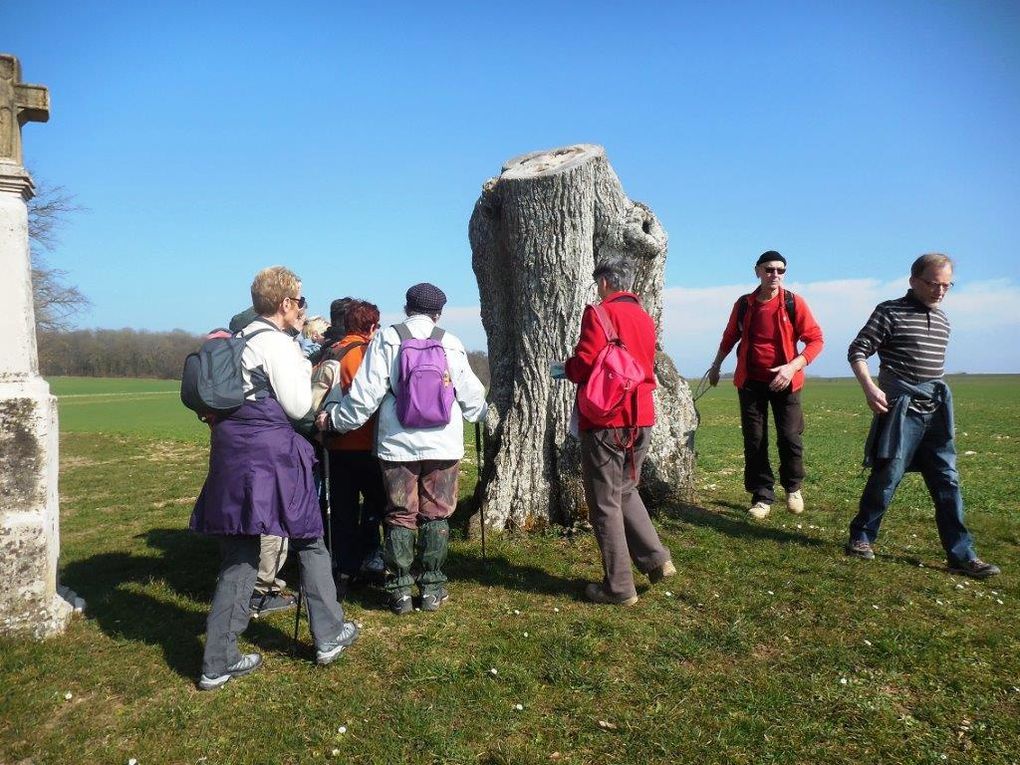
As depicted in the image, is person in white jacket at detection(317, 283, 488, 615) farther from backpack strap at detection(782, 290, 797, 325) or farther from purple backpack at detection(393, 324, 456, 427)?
backpack strap at detection(782, 290, 797, 325)

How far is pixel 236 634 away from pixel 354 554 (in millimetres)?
1515

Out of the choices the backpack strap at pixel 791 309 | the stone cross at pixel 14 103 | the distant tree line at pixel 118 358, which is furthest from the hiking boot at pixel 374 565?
the distant tree line at pixel 118 358

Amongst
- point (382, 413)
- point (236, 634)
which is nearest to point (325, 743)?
point (236, 634)

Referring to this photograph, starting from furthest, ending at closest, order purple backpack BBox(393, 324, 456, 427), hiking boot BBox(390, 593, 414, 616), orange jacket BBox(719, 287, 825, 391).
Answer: orange jacket BBox(719, 287, 825, 391) → hiking boot BBox(390, 593, 414, 616) → purple backpack BBox(393, 324, 456, 427)

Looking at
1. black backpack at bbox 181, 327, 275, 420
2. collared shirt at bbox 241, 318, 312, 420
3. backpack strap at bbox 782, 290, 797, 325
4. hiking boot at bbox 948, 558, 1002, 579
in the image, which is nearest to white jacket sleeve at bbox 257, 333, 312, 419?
collared shirt at bbox 241, 318, 312, 420

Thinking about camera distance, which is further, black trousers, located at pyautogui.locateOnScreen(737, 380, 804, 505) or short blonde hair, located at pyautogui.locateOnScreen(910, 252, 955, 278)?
black trousers, located at pyautogui.locateOnScreen(737, 380, 804, 505)

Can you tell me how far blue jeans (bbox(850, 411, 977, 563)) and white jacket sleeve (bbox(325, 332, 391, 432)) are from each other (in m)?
4.13

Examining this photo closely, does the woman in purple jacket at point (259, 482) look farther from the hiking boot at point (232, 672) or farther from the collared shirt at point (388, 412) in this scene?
the collared shirt at point (388, 412)

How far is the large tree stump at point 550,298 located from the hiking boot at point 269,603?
6.75 ft

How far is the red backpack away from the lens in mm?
4312

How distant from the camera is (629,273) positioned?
15.0 feet

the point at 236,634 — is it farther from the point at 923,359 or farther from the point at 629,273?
the point at 923,359

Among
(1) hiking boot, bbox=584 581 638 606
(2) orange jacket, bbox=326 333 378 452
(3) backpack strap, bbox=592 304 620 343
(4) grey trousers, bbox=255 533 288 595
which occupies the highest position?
(3) backpack strap, bbox=592 304 620 343

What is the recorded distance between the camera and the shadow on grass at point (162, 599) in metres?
4.17
